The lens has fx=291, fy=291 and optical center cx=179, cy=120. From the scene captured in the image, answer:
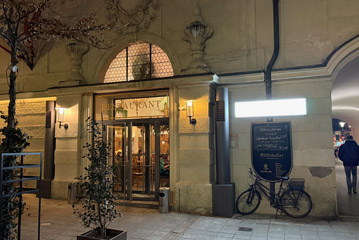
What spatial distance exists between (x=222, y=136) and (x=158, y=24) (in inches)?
143

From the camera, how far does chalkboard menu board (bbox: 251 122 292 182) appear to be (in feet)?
22.7

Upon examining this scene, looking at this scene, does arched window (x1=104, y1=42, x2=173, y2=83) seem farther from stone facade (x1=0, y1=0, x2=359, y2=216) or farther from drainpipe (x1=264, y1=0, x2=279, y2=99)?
drainpipe (x1=264, y1=0, x2=279, y2=99)

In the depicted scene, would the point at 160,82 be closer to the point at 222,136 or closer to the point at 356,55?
the point at 222,136

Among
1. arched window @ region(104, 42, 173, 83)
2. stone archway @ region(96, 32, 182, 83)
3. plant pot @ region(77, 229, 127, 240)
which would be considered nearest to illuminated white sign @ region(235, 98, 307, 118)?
stone archway @ region(96, 32, 182, 83)

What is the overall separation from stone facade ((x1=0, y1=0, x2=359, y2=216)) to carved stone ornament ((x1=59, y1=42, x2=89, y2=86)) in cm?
3

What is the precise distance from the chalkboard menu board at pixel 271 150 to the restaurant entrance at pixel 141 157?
2371 mm

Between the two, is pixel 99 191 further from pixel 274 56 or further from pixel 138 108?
pixel 274 56

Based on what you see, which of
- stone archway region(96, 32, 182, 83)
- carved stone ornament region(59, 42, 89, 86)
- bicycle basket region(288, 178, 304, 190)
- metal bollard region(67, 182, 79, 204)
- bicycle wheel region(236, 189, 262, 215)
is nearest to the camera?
bicycle basket region(288, 178, 304, 190)

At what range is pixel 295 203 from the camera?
21.7 ft

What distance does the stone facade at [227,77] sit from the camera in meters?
6.71

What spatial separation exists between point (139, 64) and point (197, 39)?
1958 mm

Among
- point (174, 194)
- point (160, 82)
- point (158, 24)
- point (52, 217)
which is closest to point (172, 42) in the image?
point (158, 24)

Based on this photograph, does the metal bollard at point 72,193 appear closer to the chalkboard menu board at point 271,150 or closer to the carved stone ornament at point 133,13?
the carved stone ornament at point 133,13

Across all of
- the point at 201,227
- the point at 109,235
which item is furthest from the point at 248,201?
the point at 109,235
